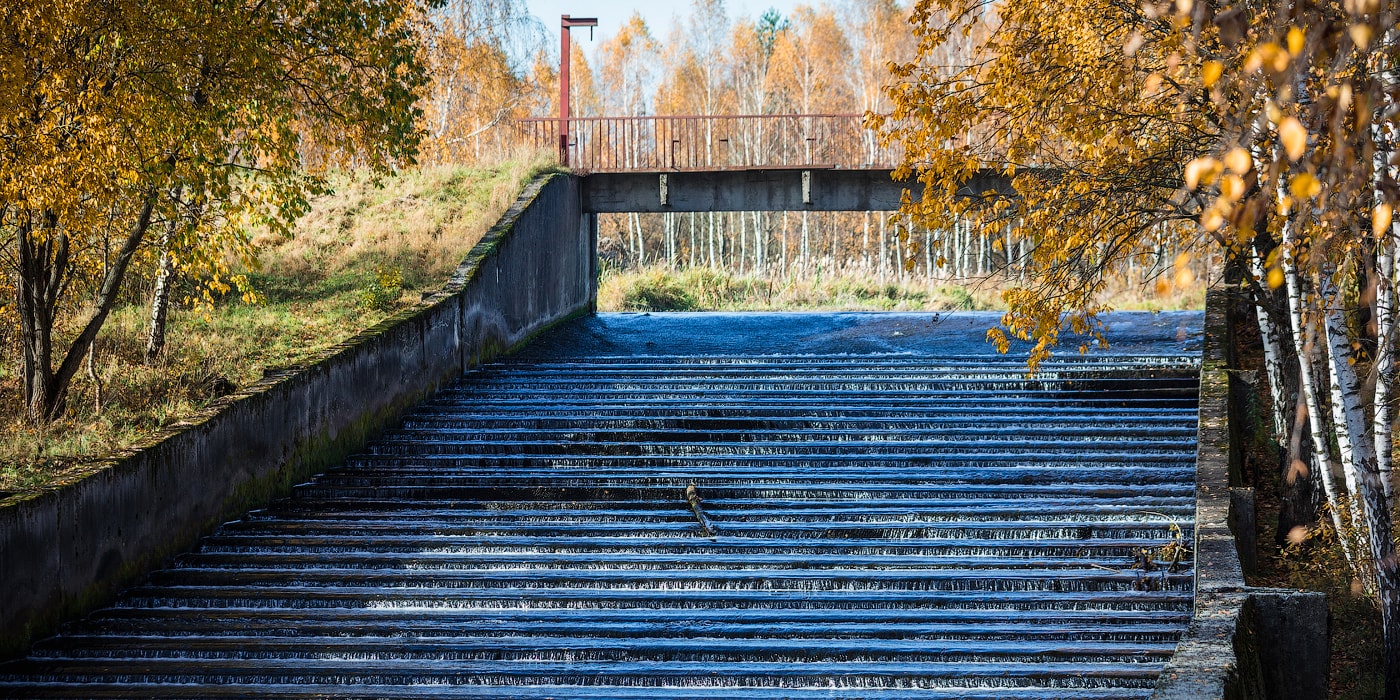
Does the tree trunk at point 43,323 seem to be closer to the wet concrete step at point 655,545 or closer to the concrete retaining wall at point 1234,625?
the wet concrete step at point 655,545

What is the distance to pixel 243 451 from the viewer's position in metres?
11.6

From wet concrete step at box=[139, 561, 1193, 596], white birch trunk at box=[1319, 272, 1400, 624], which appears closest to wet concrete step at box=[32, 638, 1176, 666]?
wet concrete step at box=[139, 561, 1193, 596]

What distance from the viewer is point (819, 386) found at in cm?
1568

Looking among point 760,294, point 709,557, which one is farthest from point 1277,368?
point 760,294

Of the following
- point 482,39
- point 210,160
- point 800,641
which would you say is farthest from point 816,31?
point 800,641

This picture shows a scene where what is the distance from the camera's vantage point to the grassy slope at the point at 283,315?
37.3ft

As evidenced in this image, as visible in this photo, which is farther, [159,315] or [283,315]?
[283,315]

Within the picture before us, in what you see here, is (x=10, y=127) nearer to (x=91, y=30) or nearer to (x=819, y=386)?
(x=91, y=30)

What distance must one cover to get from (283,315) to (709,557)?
A: 29.8ft

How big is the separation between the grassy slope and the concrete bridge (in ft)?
2.74

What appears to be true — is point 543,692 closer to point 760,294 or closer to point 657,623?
point 657,623

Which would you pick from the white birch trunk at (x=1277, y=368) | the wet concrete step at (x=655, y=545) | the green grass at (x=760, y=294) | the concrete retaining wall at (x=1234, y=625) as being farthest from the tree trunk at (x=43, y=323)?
the green grass at (x=760, y=294)

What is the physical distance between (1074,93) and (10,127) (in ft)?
27.9

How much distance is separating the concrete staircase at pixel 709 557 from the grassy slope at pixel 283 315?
1.41m
